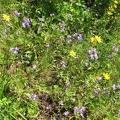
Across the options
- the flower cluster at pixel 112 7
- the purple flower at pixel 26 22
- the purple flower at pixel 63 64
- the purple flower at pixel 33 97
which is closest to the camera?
the purple flower at pixel 33 97

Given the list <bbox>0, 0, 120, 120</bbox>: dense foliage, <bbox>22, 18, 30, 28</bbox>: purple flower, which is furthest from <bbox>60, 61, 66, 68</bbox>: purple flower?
<bbox>22, 18, 30, 28</bbox>: purple flower

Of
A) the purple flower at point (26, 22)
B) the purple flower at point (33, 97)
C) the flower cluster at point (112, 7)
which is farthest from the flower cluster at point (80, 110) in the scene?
the flower cluster at point (112, 7)

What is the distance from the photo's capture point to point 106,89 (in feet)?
10.1

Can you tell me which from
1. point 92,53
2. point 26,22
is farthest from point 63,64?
point 26,22

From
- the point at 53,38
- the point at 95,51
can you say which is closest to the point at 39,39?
the point at 53,38

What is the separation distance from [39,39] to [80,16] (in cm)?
64

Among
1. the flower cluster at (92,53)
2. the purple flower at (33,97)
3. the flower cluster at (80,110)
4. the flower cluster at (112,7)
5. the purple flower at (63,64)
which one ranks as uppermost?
the flower cluster at (112,7)

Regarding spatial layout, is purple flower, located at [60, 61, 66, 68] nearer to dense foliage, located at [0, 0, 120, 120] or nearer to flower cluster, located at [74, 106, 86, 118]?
dense foliage, located at [0, 0, 120, 120]

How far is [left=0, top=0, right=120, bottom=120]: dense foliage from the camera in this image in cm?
292

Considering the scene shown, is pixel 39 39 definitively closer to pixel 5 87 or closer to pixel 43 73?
pixel 43 73

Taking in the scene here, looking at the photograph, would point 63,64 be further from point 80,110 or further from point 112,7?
point 112,7

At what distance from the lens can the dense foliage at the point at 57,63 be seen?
2916mm

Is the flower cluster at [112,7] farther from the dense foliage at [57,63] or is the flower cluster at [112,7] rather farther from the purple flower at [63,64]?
the purple flower at [63,64]

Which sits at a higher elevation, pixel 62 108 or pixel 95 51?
pixel 95 51
